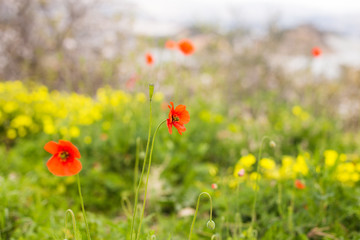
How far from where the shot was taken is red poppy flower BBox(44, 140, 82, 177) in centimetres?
104

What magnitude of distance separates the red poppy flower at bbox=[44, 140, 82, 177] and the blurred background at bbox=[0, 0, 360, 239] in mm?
360

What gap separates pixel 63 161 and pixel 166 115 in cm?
240

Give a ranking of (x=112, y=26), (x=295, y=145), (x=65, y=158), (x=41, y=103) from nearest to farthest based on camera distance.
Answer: (x=65, y=158) → (x=295, y=145) → (x=41, y=103) → (x=112, y=26)

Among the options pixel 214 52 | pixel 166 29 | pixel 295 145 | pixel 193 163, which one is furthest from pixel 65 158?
pixel 166 29

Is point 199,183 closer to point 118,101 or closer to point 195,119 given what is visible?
point 195,119

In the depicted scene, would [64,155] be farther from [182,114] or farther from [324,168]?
[324,168]

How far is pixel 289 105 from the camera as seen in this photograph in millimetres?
5121

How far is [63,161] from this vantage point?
107 cm

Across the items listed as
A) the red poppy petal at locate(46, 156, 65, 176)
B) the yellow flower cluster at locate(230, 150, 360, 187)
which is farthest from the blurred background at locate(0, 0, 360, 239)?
the red poppy petal at locate(46, 156, 65, 176)

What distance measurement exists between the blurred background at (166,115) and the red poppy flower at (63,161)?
0.36 metres

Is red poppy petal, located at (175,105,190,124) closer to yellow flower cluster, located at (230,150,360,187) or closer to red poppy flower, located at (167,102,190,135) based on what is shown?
red poppy flower, located at (167,102,190,135)

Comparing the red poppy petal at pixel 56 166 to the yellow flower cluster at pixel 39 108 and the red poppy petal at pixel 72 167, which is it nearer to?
the red poppy petal at pixel 72 167

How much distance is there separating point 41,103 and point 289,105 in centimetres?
365

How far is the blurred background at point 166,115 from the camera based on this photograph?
6.54 ft
